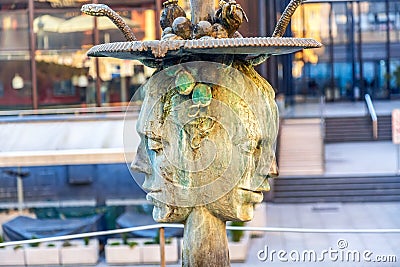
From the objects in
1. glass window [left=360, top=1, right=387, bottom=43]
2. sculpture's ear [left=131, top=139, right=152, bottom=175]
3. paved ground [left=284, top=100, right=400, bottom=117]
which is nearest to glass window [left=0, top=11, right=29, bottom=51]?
paved ground [left=284, top=100, right=400, bottom=117]

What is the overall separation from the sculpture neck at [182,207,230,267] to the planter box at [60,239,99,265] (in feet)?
26.1

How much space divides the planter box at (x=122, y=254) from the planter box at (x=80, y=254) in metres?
0.22

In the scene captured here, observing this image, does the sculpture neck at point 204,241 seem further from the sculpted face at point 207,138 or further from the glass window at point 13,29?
the glass window at point 13,29

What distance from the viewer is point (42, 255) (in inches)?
521

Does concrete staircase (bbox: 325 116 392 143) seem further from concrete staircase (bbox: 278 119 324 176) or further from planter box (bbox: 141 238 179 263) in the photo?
planter box (bbox: 141 238 179 263)

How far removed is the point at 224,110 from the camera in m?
5.48

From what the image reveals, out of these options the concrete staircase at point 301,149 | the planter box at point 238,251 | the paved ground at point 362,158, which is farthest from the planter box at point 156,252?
the paved ground at point 362,158

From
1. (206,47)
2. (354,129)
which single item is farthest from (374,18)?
(206,47)

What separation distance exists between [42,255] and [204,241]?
8.21 meters

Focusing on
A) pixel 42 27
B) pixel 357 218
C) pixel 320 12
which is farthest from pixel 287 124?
pixel 320 12

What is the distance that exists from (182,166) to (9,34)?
12090mm

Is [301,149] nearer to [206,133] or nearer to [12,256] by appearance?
[12,256]

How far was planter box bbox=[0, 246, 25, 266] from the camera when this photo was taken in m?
13.0

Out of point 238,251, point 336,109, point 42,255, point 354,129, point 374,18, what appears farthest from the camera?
point 374,18
